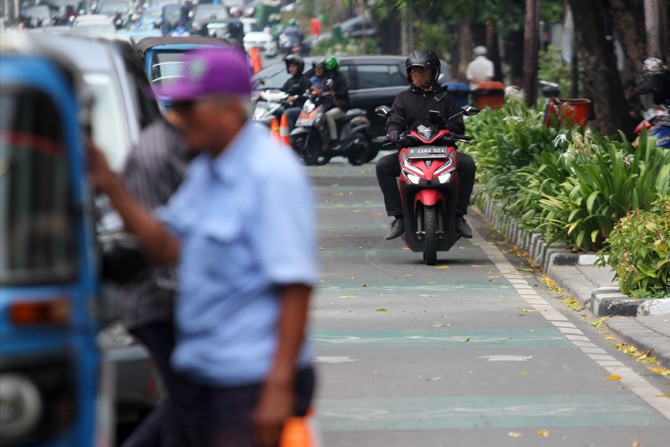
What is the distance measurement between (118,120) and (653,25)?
12226 millimetres

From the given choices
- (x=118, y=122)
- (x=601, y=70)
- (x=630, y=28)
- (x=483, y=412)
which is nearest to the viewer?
(x=118, y=122)

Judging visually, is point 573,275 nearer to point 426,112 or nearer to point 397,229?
point 397,229

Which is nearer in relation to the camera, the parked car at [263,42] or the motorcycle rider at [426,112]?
the motorcycle rider at [426,112]

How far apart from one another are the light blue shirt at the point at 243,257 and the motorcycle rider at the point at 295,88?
74.9ft

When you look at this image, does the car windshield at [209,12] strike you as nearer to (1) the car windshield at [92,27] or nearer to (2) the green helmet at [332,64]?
(1) the car windshield at [92,27]

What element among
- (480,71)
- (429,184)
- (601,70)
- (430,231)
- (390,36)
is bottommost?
(390,36)

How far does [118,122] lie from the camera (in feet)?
23.8

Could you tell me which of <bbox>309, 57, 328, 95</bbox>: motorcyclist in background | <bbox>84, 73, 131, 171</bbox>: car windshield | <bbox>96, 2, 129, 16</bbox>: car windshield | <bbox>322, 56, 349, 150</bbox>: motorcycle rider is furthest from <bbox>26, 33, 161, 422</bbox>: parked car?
<bbox>96, 2, 129, 16</bbox>: car windshield

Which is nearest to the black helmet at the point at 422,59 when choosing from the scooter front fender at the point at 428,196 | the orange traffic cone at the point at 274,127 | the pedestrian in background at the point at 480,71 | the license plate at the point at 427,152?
the license plate at the point at 427,152

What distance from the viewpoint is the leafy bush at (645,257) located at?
38.5 feet

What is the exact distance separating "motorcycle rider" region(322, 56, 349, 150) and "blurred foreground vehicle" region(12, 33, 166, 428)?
18.8 metres

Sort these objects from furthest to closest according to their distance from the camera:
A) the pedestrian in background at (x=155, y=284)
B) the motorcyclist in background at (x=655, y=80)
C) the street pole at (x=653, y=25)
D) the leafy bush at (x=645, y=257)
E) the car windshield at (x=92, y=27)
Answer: the car windshield at (x=92, y=27) < the street pole at (x=653, y=25) < the motorcyclist in background at (x=655, y=80) < the leafy bush at (x=645, y=257) < the pedestrian in background at (x=155, y=284)

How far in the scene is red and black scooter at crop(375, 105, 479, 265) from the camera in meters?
14.4

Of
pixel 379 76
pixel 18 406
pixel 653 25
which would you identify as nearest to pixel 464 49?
pixel 379 76
